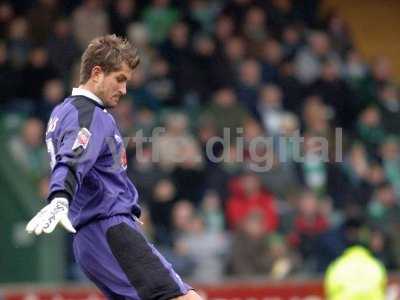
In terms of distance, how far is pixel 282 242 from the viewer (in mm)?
12742

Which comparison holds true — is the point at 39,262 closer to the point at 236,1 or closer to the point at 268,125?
the point at 268,125

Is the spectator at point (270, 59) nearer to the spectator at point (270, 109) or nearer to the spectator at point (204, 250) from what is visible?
the spectator at point (270, 109)

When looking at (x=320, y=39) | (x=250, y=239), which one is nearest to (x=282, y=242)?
(x=250, y=239)

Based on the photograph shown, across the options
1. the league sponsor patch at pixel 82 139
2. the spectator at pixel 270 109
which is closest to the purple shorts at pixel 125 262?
the league sponsor patch at pixel 82 139

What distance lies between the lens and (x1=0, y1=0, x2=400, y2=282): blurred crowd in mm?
12406

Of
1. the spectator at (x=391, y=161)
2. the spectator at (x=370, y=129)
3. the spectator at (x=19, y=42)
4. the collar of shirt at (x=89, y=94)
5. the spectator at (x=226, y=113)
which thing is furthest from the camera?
the spectator at (x=370, y=129)

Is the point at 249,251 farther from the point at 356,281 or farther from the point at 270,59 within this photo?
the point at 356,281

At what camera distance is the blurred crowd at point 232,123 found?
1241 cm

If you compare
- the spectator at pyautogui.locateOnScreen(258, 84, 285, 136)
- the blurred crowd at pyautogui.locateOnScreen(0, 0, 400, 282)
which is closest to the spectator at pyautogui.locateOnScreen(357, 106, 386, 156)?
the blurred crowd at pyautogui.locateOnScreen(0, 0, 400, 282)

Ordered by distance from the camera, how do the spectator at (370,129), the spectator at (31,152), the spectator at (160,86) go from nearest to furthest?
the spectator at (31,152) → the spectator at (160,86) → the spectator at (370,129)

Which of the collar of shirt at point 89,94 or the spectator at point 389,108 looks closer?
the collar of shirt at point 89,94

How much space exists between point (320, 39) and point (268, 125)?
7.84ft

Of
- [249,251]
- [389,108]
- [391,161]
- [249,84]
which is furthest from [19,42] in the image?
[389,108]

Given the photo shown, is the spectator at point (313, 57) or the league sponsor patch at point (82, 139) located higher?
the spectator at point (313, 57)
